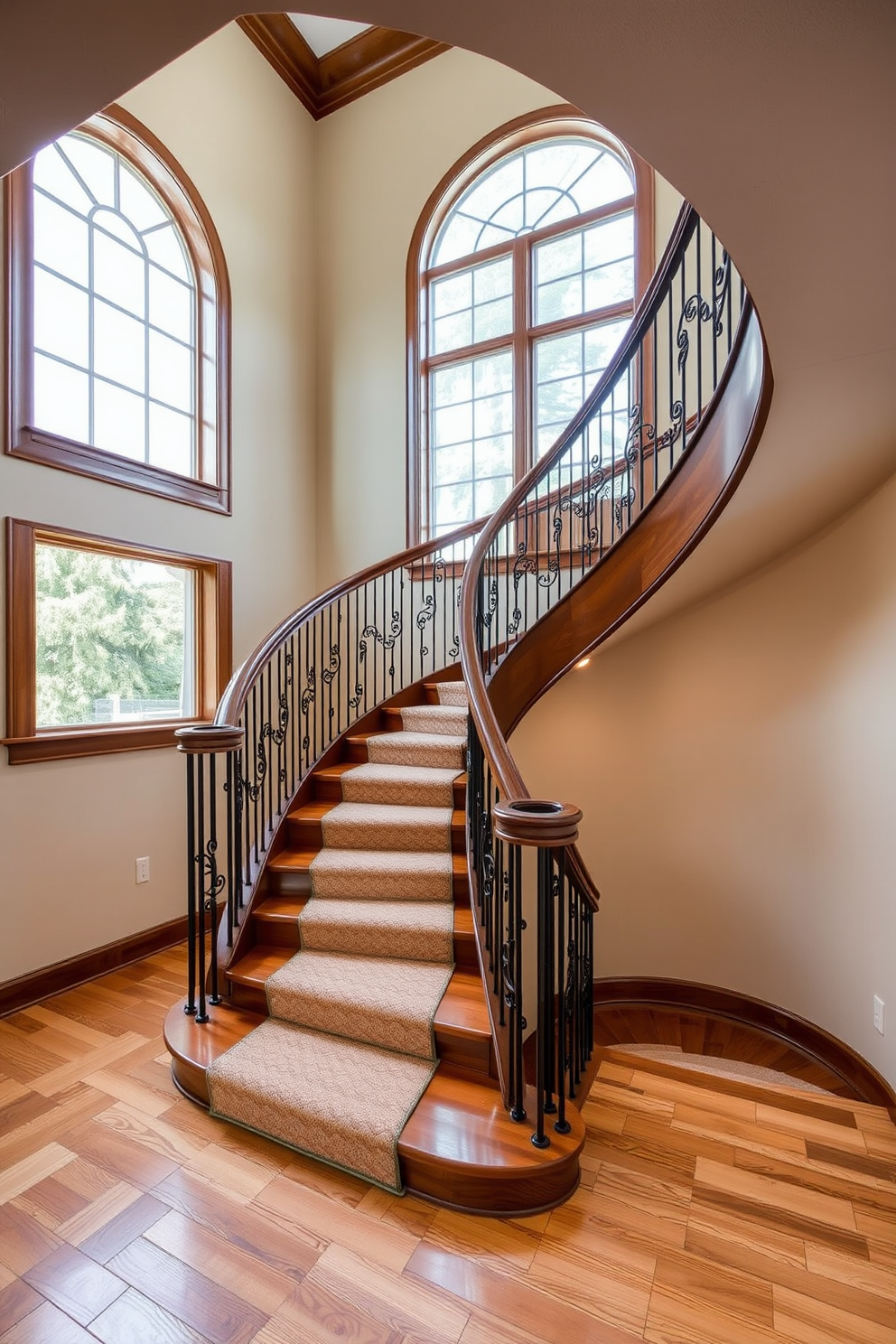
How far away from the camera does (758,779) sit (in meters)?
3.50

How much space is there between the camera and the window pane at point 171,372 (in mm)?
3854

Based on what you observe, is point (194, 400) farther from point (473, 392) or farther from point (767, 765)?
point (767, 765)

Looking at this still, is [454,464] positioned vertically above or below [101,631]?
above

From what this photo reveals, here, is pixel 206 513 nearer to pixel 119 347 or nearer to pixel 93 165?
pixel 119 347

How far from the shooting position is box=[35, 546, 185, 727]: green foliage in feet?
10.4

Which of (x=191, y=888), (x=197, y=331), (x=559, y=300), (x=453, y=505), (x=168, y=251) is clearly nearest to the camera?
(x=191, y=888)

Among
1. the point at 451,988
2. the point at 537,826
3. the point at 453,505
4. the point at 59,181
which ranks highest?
the point at 59,181

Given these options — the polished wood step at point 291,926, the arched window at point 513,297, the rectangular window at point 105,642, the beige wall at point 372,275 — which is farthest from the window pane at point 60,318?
the polished wood step at point 291,926

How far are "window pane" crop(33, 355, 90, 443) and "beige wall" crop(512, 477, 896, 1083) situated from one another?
3.09m

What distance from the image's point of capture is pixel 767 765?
→ 346cm

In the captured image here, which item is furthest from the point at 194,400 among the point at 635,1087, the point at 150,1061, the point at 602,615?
the point at 635,1087

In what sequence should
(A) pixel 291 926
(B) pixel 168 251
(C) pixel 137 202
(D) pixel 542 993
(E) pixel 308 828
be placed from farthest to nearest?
(B) pixel 168 251
(C) pixel 137 202
(E) pixel 308 828
(A) pixel 291 926
(D) pixel 542 993

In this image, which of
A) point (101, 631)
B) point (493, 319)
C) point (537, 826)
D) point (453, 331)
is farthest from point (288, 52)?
point (537, 826)

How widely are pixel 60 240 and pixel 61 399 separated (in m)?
0.86
